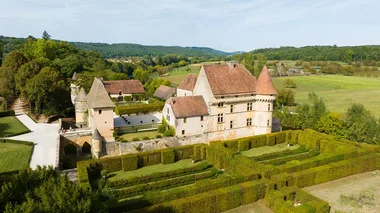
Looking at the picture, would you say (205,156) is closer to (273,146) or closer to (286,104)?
(273,146)

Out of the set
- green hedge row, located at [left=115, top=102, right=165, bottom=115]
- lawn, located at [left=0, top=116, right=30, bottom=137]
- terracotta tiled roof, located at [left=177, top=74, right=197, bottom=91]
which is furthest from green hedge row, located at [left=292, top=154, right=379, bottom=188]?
lawn, located at [left=0, top=116, right=30, bottom=137]

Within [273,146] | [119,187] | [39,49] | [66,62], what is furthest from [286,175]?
[39,49]

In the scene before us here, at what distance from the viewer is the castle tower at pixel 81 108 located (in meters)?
46.6

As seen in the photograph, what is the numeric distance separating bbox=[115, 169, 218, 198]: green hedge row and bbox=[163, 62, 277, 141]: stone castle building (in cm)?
1009

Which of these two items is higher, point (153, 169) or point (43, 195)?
point (43, 195)

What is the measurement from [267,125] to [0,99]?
161ft

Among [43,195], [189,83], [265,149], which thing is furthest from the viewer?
[189,83]

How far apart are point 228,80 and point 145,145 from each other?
14.7 meters

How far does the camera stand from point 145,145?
37938mm

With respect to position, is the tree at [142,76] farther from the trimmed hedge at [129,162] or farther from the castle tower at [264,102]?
the trimmed hedge at [129,162]

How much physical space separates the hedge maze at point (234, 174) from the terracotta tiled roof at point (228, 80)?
6.98 m

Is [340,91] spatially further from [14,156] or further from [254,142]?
[14,156]

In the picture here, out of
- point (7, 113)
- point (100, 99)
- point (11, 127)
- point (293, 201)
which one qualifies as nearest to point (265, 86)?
point (293, 201)

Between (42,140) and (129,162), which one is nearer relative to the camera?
(129,162)
